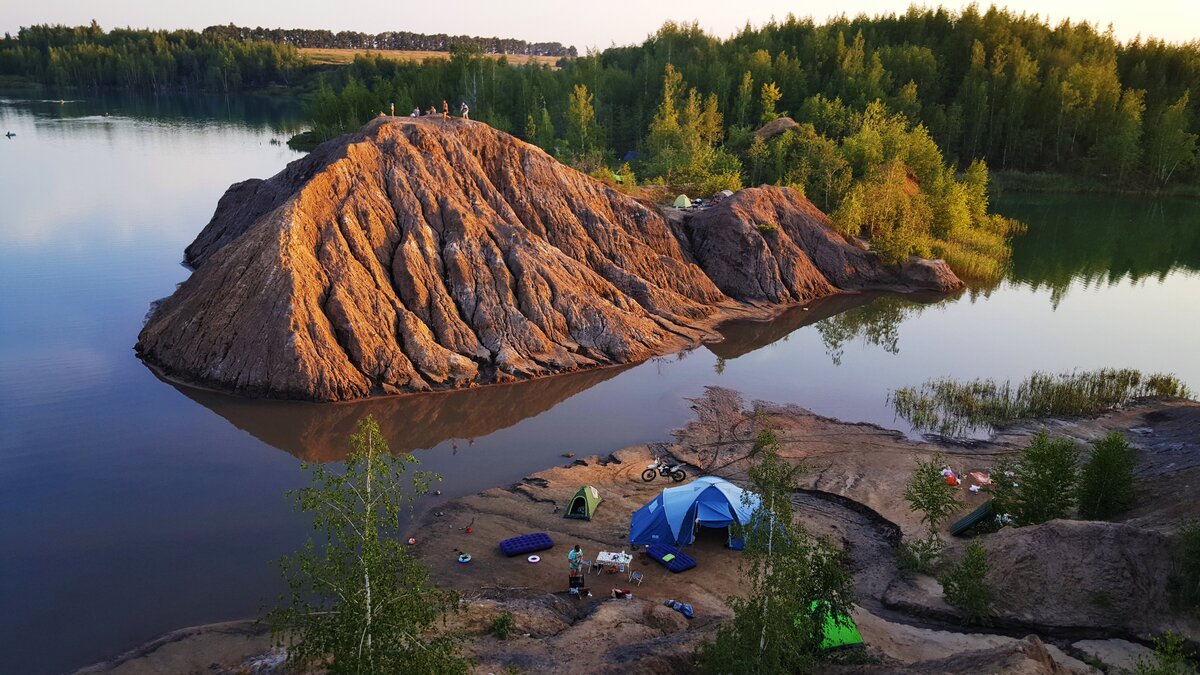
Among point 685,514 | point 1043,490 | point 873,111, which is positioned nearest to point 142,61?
point 873,111

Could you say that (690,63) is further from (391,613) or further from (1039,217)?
(391,613)

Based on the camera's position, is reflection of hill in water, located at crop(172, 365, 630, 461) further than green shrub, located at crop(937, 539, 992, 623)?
Yes

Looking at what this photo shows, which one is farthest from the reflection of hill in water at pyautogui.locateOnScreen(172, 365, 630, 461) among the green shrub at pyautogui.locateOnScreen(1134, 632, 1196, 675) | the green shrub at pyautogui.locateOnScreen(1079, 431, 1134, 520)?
the green shrub at pyautogui.locateOnScreen(1134, 632, 1196, 675)

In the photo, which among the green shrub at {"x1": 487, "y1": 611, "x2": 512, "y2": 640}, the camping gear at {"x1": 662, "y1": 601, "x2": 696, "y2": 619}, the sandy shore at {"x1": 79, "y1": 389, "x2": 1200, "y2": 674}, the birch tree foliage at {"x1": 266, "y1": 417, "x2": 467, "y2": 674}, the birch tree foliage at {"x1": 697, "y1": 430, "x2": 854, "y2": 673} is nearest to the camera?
the birch tree foliage at {"x1": 266, "y1": 417, "x2": 467, "y2": 674}

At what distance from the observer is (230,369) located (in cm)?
2942

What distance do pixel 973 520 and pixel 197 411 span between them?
27.1m

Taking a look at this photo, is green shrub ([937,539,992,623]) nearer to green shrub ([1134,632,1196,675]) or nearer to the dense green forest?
green shrub ([1134,632,1196,675])

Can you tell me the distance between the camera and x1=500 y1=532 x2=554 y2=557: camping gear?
20312 mm

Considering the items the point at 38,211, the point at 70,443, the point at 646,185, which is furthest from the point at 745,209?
the point at 38,211

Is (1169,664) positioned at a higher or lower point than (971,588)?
higher

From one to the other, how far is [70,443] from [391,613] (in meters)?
22.0

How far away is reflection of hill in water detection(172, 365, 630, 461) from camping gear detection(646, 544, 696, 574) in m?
10.1

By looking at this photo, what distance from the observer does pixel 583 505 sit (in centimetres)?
2233

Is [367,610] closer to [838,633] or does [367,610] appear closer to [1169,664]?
[838,633]
